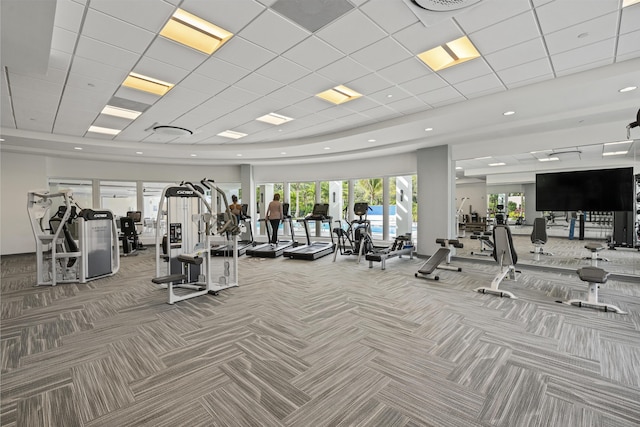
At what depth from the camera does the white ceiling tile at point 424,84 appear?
13.9ft

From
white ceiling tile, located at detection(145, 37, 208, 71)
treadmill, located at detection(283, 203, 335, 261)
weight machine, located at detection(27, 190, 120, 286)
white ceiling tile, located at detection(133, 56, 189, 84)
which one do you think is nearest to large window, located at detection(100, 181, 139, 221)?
weight machine, located at detection(27, 190, 120, 286)

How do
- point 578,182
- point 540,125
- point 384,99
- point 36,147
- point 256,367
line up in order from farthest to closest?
point 36,147 → point 578,182 → point 540,125 → point 384,99 → point 256,367

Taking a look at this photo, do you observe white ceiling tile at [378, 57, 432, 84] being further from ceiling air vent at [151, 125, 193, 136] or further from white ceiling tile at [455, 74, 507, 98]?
ceiling air vent at [151, 125, 193, 136]


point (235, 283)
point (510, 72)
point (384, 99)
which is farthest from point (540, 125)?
point (235, 283)

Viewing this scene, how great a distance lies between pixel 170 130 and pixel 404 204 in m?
7.16

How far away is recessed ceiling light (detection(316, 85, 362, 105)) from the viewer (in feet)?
15.6

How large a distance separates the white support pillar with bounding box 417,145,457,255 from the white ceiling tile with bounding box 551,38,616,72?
3710 mm

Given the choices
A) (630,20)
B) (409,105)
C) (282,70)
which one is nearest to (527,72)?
(630,20)

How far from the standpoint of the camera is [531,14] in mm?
2838

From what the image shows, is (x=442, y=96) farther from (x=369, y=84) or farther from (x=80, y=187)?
(x=80, y=187)

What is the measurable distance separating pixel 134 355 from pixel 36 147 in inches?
328

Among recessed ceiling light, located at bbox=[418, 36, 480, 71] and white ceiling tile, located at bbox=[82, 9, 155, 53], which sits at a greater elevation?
recessed ceiling light, located at bbox=[418, 36, 480, 71]

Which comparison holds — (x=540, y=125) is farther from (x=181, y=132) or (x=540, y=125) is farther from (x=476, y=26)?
(x=181, y=132)

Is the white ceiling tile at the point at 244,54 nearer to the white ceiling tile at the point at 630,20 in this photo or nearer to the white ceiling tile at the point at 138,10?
the white ceiling tile at the point at 138,10
